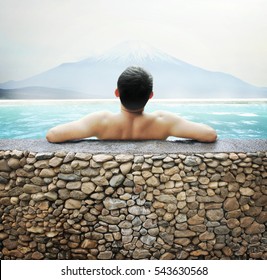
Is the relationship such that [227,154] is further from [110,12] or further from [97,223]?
[110,12]

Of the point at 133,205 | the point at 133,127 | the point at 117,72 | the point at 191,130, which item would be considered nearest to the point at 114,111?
the point at 133,127

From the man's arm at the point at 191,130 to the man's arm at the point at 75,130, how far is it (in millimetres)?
640

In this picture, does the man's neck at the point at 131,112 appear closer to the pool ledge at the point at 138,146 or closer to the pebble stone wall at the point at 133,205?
the pool ledge at the point at 138,146

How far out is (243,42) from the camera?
14.8 metres

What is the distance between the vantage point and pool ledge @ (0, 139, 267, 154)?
91.0 inches

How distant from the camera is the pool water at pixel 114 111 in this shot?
6.05m

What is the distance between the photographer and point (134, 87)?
2402mm

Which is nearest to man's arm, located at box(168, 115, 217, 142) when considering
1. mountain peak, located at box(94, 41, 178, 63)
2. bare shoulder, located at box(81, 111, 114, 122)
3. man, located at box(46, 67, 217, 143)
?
man, located at box(46, 67, 217, 143)

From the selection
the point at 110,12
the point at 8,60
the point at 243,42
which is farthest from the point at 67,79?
the point at 243,42

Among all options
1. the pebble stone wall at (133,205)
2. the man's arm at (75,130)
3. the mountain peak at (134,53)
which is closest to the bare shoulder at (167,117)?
the pebble stone wall at (133,205)

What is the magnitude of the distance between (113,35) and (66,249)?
14.7m

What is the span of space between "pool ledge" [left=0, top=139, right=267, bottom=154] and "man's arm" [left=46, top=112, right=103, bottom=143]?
53mm

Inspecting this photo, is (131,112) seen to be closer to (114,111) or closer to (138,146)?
(138,146)

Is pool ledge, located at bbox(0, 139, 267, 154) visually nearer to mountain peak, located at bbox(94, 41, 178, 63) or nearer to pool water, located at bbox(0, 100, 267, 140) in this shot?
pool water, located at bbox(0, 100, 267, 140)
